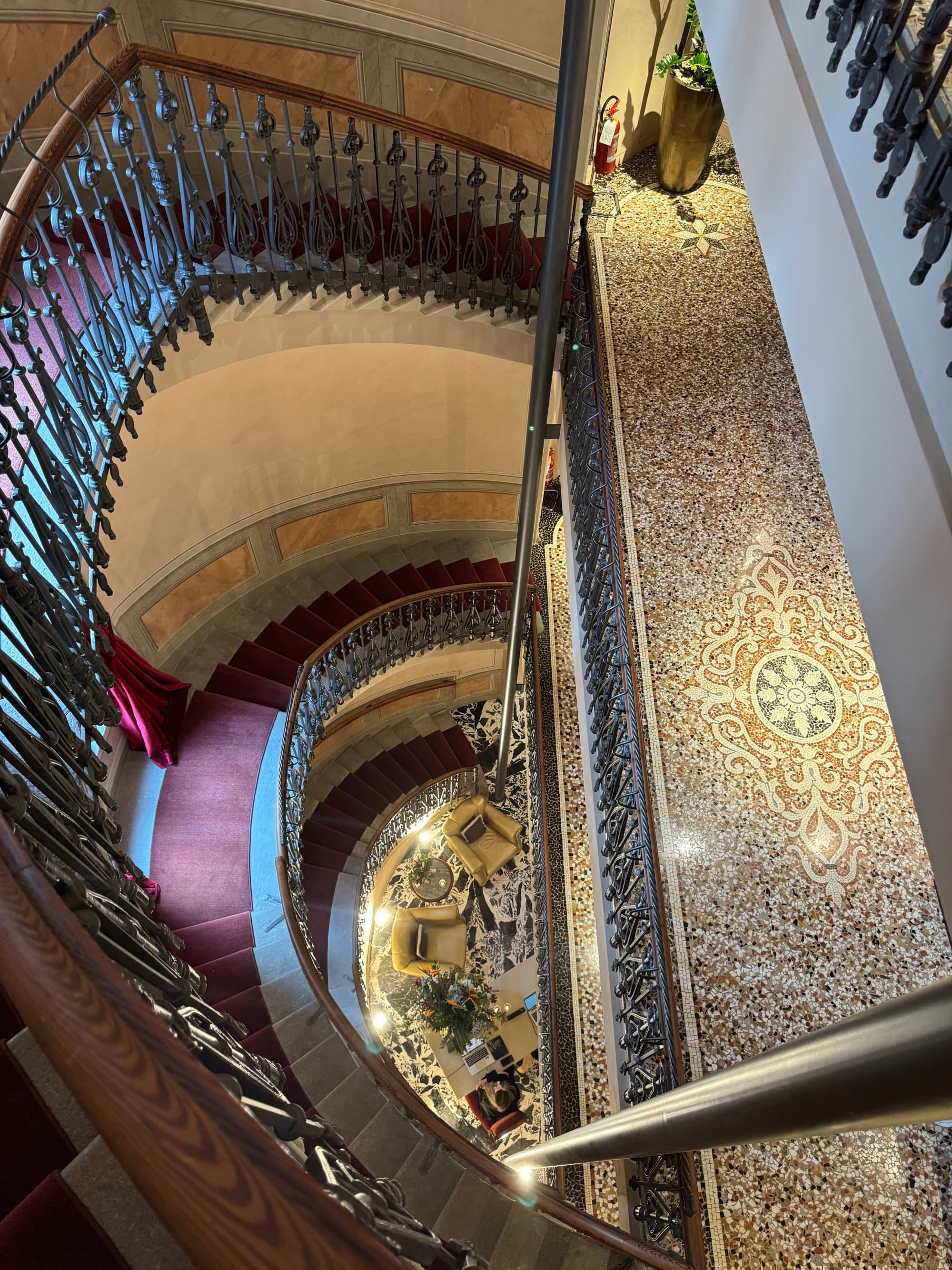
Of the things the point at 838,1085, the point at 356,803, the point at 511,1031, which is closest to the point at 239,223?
the point at 838,1085

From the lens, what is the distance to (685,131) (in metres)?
5.41

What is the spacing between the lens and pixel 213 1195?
0.66 metres

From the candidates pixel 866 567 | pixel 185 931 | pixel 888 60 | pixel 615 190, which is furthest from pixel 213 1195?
pixel 615 190

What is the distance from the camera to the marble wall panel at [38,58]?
4434 mm

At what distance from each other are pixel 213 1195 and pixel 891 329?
6.75 feet

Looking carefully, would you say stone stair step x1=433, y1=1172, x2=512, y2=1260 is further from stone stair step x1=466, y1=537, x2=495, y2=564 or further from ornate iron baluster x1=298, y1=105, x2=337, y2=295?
stone stair step x1=466, y1=537, x2=495, y2=564

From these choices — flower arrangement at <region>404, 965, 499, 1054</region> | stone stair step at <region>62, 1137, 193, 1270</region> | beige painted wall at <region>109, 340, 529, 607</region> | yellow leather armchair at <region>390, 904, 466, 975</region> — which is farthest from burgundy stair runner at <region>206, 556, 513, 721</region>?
stone stair step at <region>62, 1137, 193, 1270</region>

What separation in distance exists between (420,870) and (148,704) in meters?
4.43

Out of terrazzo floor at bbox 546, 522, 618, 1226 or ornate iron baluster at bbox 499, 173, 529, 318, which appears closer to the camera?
terrazzo floor at bbox 546, 522, 618, 1226

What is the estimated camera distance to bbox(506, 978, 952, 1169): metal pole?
506 mm

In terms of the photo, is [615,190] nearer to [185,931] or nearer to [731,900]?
[731,900]

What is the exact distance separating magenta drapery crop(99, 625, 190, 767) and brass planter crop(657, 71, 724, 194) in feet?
16.7

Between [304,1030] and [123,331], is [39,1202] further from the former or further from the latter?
[123,331]

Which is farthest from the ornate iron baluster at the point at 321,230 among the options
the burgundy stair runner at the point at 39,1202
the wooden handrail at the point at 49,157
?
the burgundy stair runner at the point at 39,1202
